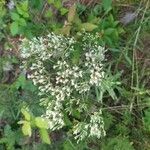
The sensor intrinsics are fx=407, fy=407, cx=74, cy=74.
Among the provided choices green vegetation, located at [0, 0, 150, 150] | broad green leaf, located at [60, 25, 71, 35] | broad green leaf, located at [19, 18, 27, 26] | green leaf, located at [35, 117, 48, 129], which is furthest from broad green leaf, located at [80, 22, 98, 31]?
green leaf, located at [35, 117, 48, 129]

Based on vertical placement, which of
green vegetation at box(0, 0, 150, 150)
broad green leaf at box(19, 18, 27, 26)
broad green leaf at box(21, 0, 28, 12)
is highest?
broad green leaf at box(21, 0, 28, 12)

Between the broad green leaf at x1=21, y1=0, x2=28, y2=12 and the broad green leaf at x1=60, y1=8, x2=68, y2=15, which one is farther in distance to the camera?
the broad green leaf at x1=60, y1=8, x2=68, y2=15

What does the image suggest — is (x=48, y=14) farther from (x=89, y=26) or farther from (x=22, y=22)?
(x=89, y=26)

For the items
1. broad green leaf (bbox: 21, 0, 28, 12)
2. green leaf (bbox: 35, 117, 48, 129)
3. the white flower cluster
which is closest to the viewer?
green leaf (bbox: 35, 117, 48, 129)

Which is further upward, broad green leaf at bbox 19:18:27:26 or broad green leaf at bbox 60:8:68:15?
broad green leaf at bbox 60:8:68:15

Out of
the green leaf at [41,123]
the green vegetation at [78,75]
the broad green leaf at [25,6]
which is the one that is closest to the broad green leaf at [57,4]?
the green vegetation at [78,75]

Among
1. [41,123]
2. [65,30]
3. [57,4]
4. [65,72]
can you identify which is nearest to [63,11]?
[57,4]

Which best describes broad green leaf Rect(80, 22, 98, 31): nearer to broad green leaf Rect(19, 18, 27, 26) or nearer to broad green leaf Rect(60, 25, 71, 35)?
broad green leaf Rect(60, 25, 71, 35)
